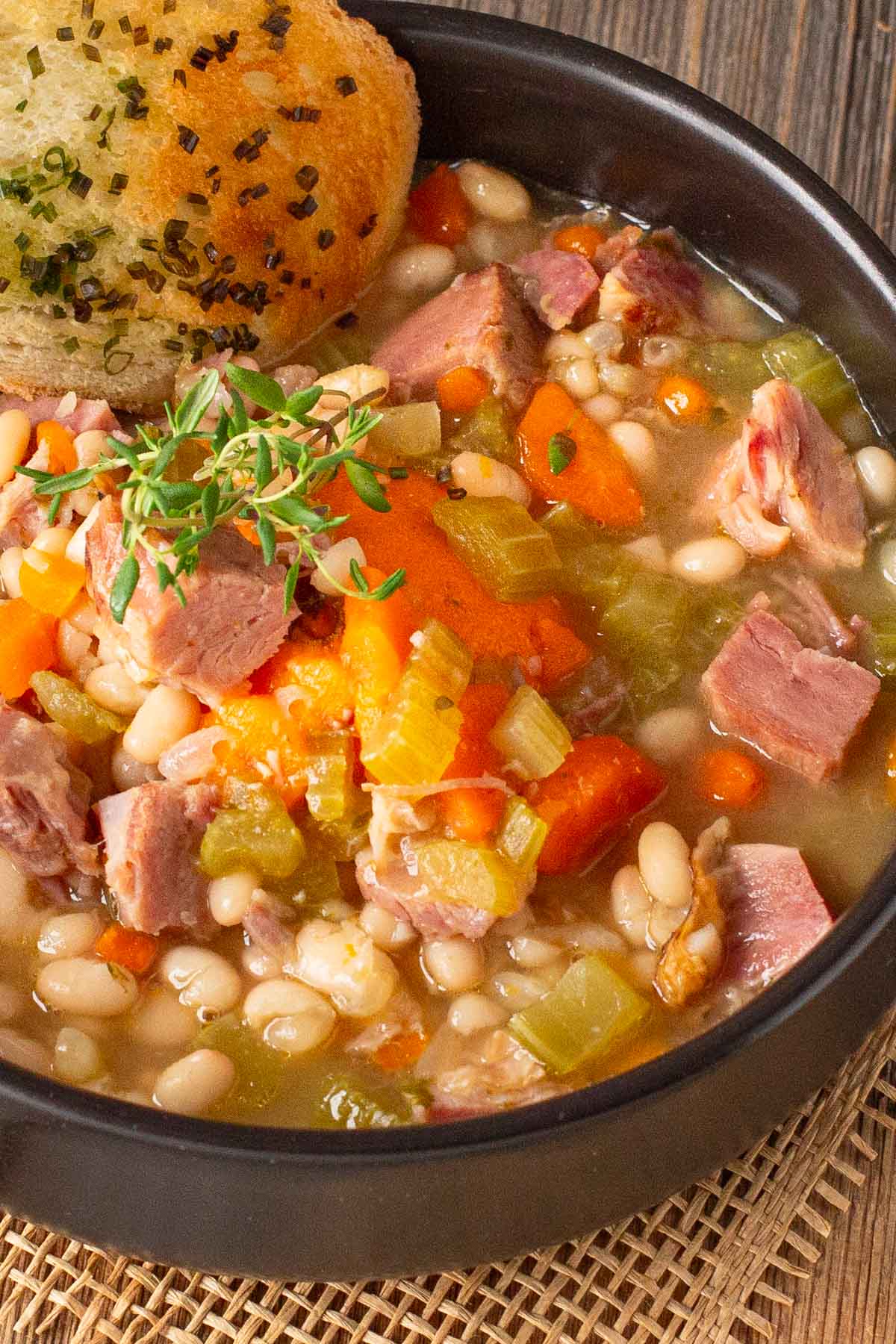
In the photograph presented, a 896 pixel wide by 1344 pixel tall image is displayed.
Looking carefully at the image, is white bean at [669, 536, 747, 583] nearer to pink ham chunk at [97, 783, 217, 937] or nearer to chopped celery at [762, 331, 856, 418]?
chopped celery at [762, 331, 856, 418]

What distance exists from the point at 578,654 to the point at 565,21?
2.57m

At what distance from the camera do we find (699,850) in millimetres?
3100

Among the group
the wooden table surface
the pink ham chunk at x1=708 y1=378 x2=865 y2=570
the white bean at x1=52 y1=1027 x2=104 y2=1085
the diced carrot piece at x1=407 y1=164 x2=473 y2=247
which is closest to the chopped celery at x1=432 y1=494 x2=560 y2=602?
the pink ham chunk at x1=708 y1=378 x2=865 y2=570

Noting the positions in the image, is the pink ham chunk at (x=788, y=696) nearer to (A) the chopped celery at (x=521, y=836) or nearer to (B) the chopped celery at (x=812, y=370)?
(A) the chopped celery at (x=521, y=836)

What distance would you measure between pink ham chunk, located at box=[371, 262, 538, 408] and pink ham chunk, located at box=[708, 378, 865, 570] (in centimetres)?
57

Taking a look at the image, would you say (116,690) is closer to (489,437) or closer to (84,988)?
(84,988)

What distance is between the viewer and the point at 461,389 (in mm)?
3672

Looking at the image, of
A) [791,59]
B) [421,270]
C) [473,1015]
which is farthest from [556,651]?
[791,59]

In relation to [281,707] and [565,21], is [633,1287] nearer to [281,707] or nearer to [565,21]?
[281,707]

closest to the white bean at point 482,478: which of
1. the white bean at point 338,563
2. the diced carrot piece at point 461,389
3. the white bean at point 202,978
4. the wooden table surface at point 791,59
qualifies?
the diced carrot piece at point 461,389

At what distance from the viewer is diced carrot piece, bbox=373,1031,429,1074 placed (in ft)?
9.74

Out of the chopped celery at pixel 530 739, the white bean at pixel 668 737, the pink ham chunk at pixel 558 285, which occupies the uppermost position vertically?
the pink ham chunk at pixel 558 285

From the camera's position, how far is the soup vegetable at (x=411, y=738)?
294cm

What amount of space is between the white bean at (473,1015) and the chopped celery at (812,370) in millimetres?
1773
